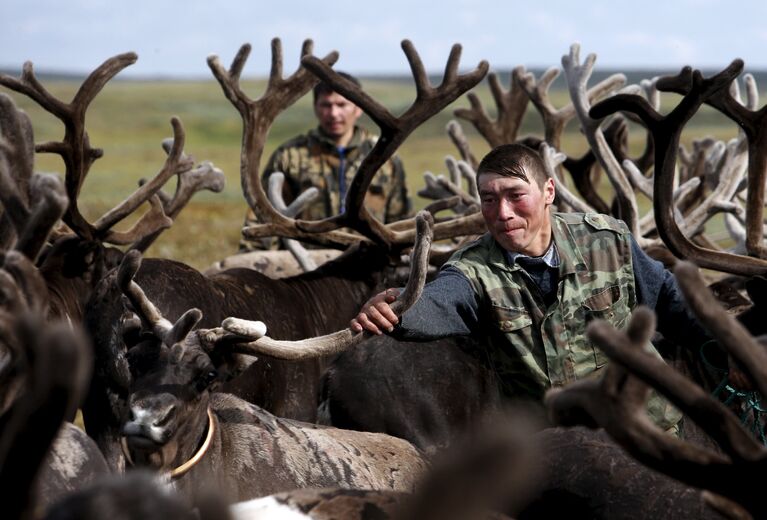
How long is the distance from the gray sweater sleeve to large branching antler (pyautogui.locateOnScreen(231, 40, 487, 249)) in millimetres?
2247

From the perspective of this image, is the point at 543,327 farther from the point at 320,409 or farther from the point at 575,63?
the point at 575,63

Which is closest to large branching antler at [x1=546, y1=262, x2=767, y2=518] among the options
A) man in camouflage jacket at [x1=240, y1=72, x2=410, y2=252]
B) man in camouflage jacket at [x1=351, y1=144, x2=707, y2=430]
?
man in camouflage jacket at [x1=351, y1=144, x2=707, y2=430]

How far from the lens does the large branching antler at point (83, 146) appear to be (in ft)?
23.6

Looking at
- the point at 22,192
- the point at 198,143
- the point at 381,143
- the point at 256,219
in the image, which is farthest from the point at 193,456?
the point at 198,143

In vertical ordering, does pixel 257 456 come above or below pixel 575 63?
below

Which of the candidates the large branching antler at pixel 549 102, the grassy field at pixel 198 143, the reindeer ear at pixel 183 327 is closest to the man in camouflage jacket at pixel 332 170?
the large branching antler at pixel 549 102

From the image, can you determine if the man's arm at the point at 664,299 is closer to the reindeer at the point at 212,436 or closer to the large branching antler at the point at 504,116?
the reindeer at the point at 212,436

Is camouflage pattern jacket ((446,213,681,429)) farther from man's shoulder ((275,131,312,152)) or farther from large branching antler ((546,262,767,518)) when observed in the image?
man's shoulder ((275,131,312,152))

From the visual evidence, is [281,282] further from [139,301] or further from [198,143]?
[198,143]

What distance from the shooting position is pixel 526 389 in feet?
15.9

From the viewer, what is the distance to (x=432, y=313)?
4.62 m

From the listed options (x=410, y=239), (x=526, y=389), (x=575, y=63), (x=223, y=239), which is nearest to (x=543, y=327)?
(x=526, y=389)

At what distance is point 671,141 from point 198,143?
52055 mm

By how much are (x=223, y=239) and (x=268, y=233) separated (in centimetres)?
1150
